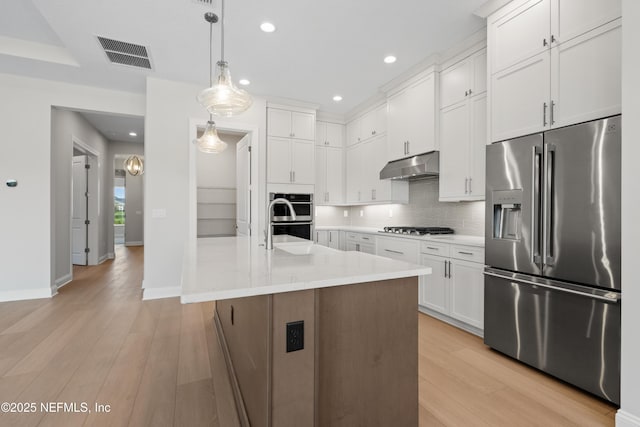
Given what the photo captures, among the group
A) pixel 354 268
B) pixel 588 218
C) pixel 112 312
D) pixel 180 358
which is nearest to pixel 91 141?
pixel 112 312

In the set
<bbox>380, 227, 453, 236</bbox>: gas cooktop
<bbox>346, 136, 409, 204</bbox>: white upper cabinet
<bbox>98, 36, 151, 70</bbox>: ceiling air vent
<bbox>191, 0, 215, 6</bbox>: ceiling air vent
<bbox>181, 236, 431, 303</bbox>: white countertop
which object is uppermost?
<bbox>98, 36, 151, 70</bbox>: ceiling air vent

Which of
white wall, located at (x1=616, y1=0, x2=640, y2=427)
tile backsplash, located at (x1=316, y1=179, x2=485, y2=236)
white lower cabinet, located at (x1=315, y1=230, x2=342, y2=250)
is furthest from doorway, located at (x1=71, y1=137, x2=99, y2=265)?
white wall, located at (x1=616, y1=0, x2=640, y2=427)

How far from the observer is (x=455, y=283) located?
9.87ft

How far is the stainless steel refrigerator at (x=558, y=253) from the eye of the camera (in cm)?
182

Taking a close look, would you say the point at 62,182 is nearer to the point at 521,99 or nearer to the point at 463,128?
the point at 463,128

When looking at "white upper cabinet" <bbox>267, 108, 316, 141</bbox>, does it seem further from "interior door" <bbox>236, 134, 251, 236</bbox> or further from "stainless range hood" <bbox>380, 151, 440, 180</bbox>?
"stainless range hood" <bbox>380, 151, 440, 180</bbox>

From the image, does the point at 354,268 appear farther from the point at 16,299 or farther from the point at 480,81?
the point at 16,299

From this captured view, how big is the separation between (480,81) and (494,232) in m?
1.57

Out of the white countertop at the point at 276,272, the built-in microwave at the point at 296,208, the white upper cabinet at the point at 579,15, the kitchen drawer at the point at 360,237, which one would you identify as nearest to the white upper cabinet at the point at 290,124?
the built-in microwave at the point at 296,208

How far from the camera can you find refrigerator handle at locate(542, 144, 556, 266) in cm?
210

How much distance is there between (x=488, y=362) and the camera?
92.9 inches

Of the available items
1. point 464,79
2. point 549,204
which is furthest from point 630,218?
point 464,79

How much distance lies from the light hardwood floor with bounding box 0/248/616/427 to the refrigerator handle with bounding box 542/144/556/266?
0.88 m

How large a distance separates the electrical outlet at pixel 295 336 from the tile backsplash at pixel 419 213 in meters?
2.87
